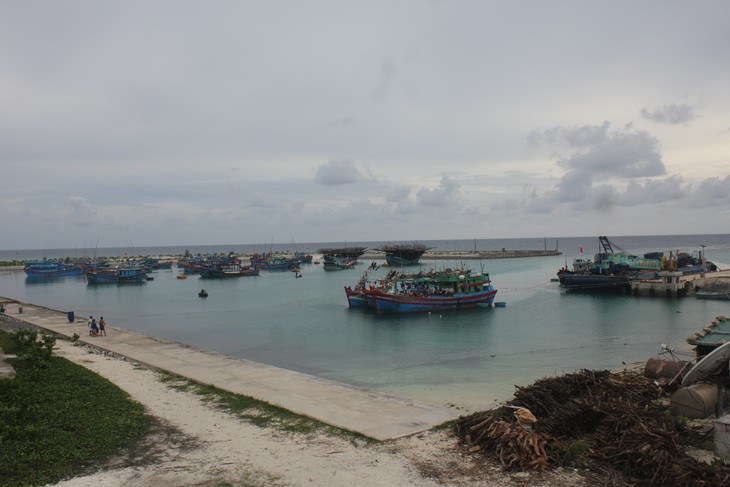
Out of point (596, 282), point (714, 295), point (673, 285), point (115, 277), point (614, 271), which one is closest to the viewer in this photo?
point (714, 295)

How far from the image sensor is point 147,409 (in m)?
14.7

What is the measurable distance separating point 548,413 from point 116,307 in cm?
5213

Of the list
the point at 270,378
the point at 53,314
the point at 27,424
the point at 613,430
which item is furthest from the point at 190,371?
the point at 53,314

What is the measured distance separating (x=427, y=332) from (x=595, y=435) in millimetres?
24443

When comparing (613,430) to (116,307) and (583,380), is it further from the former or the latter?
(116,307)

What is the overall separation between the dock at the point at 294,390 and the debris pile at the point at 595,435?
6.63 feet

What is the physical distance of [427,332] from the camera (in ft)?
117

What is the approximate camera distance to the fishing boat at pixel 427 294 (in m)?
43.5

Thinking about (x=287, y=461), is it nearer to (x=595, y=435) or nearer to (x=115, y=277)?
(x=595, y=435)

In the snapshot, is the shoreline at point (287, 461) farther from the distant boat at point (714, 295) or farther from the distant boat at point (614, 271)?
the distant boat at point (614, 271)

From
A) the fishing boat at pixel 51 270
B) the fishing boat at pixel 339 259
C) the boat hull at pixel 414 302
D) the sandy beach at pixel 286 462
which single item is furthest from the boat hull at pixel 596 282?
the fishing boat at pixel 51 270

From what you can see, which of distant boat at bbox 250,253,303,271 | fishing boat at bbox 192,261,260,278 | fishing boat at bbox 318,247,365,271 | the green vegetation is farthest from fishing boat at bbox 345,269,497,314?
distant boat at bbox 250,253,303,271

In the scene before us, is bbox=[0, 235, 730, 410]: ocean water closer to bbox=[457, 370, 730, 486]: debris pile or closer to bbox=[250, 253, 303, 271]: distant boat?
bbox=[457, 370, 730, 486]: debris pile

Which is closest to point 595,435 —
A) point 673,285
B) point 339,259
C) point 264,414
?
point 264,414
